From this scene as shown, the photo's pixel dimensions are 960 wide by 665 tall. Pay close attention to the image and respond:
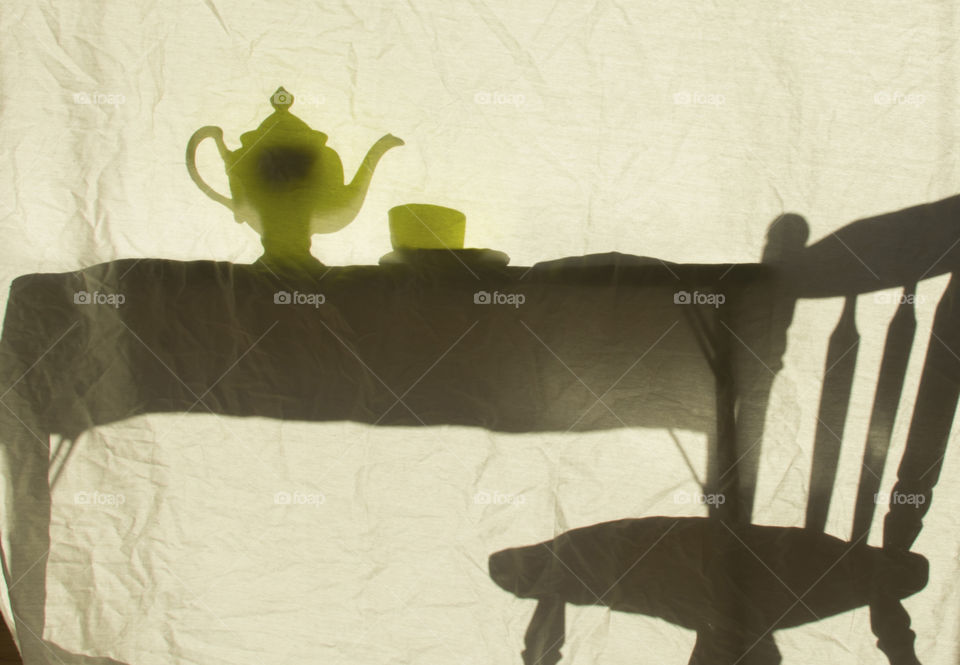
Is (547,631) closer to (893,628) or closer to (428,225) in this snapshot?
(893,628)

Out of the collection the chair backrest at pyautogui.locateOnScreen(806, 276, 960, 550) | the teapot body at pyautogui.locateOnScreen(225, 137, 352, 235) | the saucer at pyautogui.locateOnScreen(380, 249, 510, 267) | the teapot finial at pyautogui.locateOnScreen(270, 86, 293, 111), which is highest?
the teapot finial at pyautogui.locateOnScreen(270, 86, 293, 111)

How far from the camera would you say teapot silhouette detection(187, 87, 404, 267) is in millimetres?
699

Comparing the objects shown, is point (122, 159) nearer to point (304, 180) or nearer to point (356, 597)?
point (304, 180)

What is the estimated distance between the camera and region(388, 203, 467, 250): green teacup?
702 mm

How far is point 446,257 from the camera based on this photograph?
708 millimetres

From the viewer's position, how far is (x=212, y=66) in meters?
0.71

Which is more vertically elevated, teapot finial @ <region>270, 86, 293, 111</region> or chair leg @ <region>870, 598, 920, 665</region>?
teapot finial @ <region>270, 86, 293, 111</region>

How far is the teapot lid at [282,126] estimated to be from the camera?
70 cm

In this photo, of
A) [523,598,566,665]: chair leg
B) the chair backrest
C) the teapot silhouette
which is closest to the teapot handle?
the teapot silhouette

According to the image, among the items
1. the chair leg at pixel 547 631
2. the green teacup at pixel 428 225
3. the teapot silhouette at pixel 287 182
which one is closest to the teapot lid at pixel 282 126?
the teapot silhouette at pixel 287 182

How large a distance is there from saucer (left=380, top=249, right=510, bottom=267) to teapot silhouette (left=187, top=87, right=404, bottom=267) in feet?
0.23

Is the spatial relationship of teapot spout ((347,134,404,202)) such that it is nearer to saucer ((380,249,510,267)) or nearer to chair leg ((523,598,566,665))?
saucer ((380,249,510,267))

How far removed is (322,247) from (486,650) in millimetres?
556

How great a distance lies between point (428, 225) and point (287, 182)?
181mm
